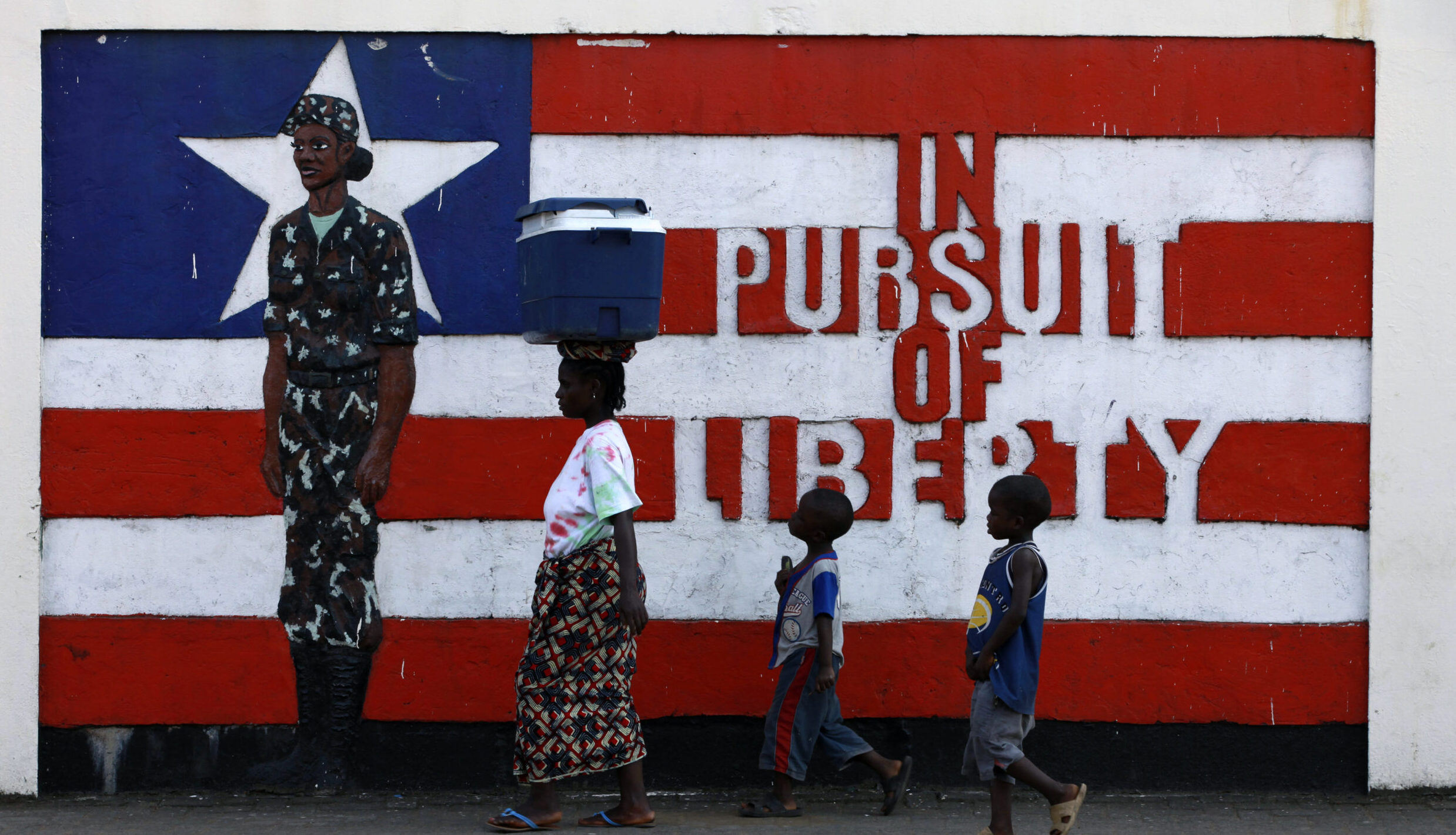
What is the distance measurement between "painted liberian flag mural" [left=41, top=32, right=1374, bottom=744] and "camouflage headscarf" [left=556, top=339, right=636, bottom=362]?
678 mm

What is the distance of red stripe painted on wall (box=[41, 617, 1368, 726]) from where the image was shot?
Answer: 551 cm

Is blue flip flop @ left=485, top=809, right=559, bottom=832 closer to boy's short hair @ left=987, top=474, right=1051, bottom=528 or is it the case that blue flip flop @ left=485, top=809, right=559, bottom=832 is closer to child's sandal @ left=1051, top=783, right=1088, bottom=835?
child's sandal @ left=1051, top=783, right=1088, bottom=835

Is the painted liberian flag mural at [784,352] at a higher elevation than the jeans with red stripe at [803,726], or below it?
higher

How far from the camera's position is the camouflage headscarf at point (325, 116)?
5.54 metres

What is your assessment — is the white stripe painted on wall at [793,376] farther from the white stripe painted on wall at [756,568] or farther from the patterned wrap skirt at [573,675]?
the patterned wrap skirt at [573,675]

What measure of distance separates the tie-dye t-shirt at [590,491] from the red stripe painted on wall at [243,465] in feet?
2.29

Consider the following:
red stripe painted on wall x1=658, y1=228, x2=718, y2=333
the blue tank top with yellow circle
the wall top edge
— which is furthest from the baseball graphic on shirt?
the wall top edge

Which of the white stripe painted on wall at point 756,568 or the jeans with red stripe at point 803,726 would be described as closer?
the jeans with red stripe at point 803,726

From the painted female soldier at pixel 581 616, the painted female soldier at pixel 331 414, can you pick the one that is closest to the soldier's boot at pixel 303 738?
the painted female soldier at pixel 331 414

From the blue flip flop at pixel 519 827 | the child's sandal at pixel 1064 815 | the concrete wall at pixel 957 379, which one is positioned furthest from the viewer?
the concrete wall at pixel 957 379

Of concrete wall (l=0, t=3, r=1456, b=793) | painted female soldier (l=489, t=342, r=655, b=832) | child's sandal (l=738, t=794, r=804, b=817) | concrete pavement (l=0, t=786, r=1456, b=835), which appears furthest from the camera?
concrete wall (l=0, t=3, r=1456, b=793)

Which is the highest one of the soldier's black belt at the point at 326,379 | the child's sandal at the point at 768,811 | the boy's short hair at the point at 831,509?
the soldier's black belt at the point at 326,379

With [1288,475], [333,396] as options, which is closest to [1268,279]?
[1288,475]

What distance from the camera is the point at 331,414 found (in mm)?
5531
